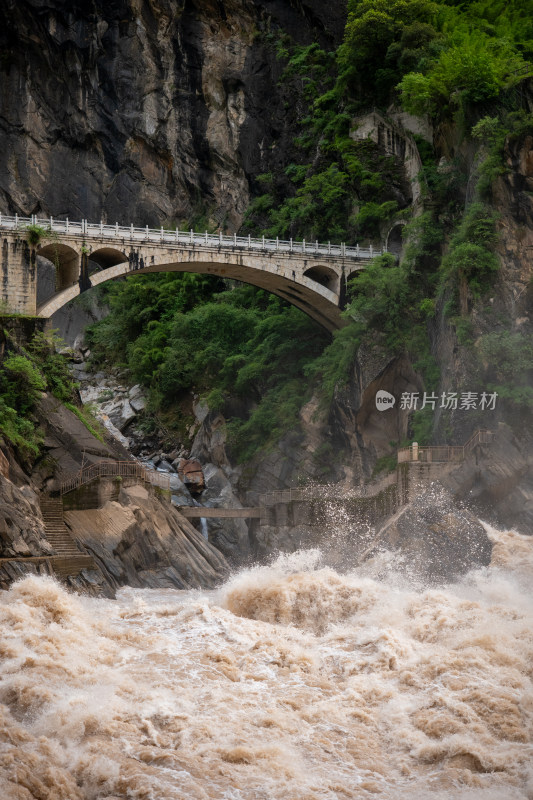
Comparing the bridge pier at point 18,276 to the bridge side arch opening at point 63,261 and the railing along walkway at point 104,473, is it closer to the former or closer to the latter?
the bridge side arch opening at point 63,261

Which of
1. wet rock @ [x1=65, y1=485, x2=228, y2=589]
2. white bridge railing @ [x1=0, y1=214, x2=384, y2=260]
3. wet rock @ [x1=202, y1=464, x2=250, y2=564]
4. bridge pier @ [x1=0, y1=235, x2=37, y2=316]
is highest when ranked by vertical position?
white bridge railing @ [x1=0, y1=214, x2=384, y2=260]

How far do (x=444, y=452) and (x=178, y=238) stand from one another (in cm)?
1906

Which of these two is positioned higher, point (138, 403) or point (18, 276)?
point (18, 276)

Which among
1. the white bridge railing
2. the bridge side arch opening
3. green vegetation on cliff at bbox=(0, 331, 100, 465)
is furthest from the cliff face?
green vegetation on cliff at bbox=(0, 331, 100, 465)

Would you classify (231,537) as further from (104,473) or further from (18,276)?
(18,276)

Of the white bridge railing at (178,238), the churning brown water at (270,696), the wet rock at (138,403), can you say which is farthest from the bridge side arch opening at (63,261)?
the churning brown water at (270,696)

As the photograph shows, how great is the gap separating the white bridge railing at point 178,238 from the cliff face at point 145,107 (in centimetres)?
1339

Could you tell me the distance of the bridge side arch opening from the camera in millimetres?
41219

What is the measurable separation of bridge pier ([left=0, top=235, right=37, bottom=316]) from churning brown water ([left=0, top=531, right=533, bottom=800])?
2093 centimetres

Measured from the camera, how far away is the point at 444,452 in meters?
31.3

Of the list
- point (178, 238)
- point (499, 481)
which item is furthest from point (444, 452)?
point (178, 238)

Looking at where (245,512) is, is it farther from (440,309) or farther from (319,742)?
(319,742)

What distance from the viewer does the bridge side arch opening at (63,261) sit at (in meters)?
41.2

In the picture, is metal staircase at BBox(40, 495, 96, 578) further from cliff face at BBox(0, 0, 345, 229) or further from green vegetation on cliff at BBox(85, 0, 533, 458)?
cliff face at BBox(0, 0, 345, 229)
